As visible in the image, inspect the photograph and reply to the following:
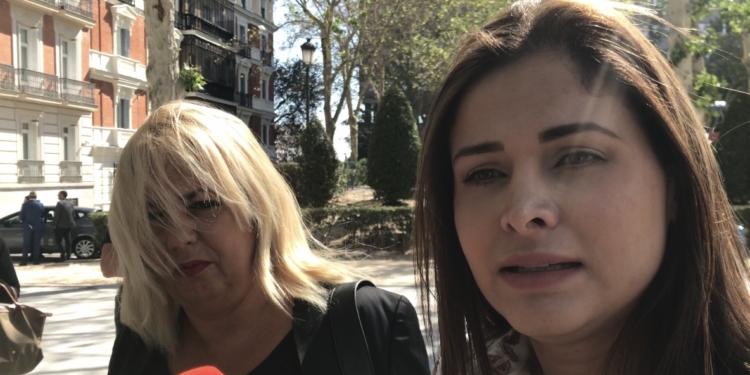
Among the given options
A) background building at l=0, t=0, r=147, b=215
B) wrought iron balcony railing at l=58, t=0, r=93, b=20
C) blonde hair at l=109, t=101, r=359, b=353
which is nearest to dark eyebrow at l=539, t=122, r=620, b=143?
blonde hair at l=109, t=101, r=359, b=353

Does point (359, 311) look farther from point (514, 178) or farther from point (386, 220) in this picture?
point (386, 220)

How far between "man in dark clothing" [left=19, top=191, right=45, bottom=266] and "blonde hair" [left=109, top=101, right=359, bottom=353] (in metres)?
15.5

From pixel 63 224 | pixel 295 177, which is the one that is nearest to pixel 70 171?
pixel 63 224

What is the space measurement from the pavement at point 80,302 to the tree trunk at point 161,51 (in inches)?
127

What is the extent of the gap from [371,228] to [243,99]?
30.7 meters

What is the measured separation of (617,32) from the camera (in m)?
1.16

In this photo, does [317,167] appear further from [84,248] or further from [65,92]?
[65,92]

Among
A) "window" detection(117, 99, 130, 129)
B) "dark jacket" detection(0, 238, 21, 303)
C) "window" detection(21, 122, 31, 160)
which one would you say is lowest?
"dark jacket" detection(0, 238, 21, 303)

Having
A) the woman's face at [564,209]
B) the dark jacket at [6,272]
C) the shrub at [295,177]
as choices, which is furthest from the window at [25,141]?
the woman's face at [564,209]

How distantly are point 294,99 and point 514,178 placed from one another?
5396cm

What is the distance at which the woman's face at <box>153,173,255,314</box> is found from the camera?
2006mm

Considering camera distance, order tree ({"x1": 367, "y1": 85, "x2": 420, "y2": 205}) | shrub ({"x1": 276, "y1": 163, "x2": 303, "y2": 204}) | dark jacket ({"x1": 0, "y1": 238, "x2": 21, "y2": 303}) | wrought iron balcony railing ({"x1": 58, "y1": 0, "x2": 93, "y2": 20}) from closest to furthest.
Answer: dark jacket ({"x1": 0, "y1": 238, "x2": 21, "y2": 303})
tree ({"x1": 367, "y1": 85, "x2": 420, "y2": 205})
shrub ({"x1": 276, "y1": 163, "x2": 303, "y2": 204})
wrought iron balcony railing ({"x1": 58, "y1": 0, "x2": 93, "y2": 20})

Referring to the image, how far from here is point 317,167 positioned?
17.5 meters

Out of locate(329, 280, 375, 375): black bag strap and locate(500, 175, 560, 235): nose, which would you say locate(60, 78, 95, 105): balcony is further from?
locate(500, 175, 560, 235): nose
